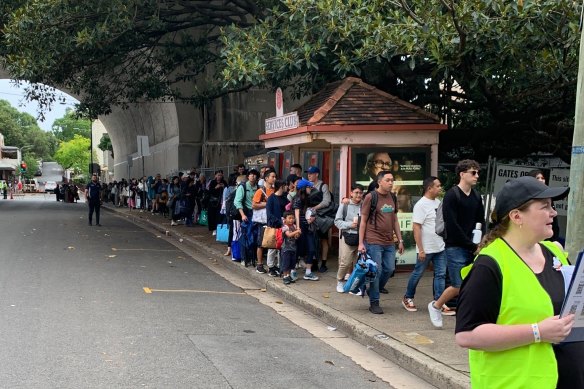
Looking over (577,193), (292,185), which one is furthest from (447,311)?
(292,185)

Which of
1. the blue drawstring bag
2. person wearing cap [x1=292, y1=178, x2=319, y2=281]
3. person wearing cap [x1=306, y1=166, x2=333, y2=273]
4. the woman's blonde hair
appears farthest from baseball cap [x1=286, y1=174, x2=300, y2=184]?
the woman's blonde hair

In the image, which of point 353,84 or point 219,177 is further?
point 219,177

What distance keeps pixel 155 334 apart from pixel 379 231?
9.99ft

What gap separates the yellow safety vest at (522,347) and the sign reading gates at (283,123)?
9.39 metres

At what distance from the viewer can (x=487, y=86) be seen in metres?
12.4

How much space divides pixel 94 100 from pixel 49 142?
465 feet

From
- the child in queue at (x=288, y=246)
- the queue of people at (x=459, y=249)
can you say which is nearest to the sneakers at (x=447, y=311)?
the queue of people at (x=459, y=249)

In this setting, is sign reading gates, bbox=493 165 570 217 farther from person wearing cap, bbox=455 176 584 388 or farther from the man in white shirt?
person wearing cap, bbox=455 176 584 388

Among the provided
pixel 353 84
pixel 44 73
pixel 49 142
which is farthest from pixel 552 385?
pixel 49 142

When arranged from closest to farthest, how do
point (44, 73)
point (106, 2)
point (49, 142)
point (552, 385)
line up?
1. point (552, 385)
2. point (106, 2)
3. point (44, 73)
4. point (49, 142)

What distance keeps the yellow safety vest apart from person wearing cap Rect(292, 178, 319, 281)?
8.48 metres

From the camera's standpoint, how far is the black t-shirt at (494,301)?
9.27 feet

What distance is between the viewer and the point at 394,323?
8242mm

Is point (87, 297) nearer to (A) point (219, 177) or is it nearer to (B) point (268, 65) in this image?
(B) point (268, 65)
